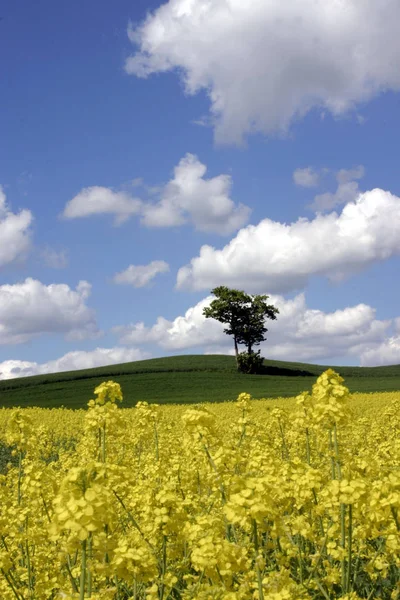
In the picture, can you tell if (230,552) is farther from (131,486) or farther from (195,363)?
(195,363)

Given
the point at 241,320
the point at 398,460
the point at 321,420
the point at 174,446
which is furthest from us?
the point at 241,320

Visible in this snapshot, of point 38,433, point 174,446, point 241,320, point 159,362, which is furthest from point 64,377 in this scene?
point 174,446

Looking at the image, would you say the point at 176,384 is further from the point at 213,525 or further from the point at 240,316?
the point at 213,525

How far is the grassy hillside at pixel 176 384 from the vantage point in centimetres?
4650

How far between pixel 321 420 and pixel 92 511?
287 cm

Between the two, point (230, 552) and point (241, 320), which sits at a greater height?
point (241, 320)

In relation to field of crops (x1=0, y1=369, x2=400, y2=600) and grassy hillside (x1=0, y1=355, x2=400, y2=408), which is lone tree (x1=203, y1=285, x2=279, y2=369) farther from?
field of crops (x1=0, y1=369, x2=400, y2=600)

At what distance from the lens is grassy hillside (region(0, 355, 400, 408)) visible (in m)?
46.5

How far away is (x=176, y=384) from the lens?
178 feet

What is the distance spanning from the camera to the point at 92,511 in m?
2.80

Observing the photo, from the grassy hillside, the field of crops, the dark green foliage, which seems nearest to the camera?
the field of crops

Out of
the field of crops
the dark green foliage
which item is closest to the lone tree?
the dark green foliage

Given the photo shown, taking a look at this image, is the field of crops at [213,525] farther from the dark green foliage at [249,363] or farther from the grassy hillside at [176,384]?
the dark green foliage at [249,363]

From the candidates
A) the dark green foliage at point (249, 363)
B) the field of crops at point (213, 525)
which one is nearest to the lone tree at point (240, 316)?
the dark green foliage at point (249, 363)
